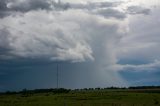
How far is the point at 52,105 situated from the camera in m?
75.9

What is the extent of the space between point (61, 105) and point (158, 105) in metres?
21.3

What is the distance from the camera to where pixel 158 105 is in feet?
230

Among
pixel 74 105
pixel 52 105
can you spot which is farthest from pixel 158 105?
pixel 52 105

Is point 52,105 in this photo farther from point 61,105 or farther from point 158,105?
point 158,105

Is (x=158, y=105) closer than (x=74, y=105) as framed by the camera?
A: Yes

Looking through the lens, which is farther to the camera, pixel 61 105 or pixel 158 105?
pixel 61 105

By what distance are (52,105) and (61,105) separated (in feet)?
7.91

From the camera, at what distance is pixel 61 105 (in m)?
74.8

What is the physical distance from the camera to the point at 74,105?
75250 millimetres

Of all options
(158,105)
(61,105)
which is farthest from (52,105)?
(158,105)

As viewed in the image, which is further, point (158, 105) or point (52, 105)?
point (52, 105)

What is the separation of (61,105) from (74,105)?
2.96m

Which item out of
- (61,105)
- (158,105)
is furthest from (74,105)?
(158,105)

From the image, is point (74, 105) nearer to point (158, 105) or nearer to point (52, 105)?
point (52, 105)
